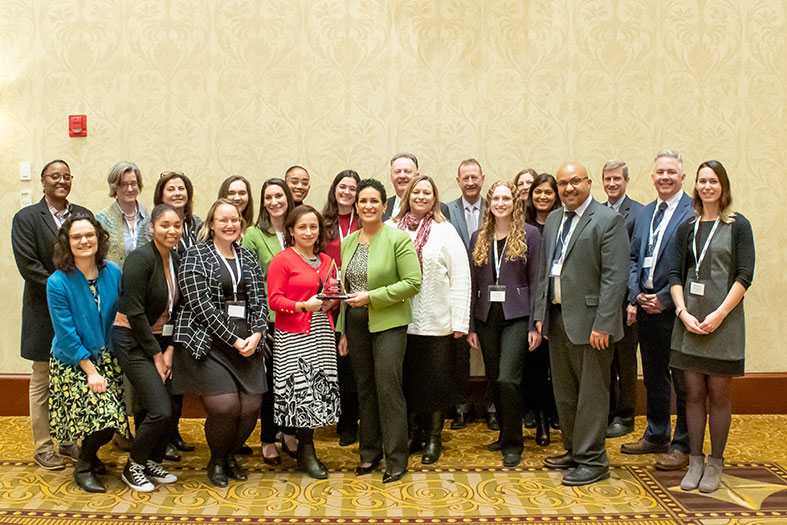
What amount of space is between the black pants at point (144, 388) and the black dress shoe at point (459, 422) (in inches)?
81.9

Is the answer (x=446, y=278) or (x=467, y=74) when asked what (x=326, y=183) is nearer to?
(x=467, y=74)

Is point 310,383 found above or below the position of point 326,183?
below

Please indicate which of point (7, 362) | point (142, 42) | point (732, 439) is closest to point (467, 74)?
point (142, 42)

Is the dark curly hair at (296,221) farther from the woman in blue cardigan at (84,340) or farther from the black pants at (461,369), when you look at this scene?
the black pants at (461,369)

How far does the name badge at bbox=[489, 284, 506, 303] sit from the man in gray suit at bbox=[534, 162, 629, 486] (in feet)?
0.79

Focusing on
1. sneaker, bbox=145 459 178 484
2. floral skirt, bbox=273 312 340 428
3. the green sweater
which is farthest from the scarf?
sneaker, bbox=145 459 178 484

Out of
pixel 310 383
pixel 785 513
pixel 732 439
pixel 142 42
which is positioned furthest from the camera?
pixel 142 42

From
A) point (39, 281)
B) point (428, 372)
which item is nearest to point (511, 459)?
point (428, 372)

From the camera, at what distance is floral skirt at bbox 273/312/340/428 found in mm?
3840

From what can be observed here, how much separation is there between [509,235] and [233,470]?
2110mm

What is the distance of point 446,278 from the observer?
161 inches

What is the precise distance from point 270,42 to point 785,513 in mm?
4533

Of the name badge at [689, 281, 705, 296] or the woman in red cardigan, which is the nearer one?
the name badge at [689, 281, 705, 296]

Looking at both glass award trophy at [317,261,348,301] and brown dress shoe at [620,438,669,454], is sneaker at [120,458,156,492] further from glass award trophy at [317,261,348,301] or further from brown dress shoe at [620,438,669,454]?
brown dress shoe at [620,438,669,454]
